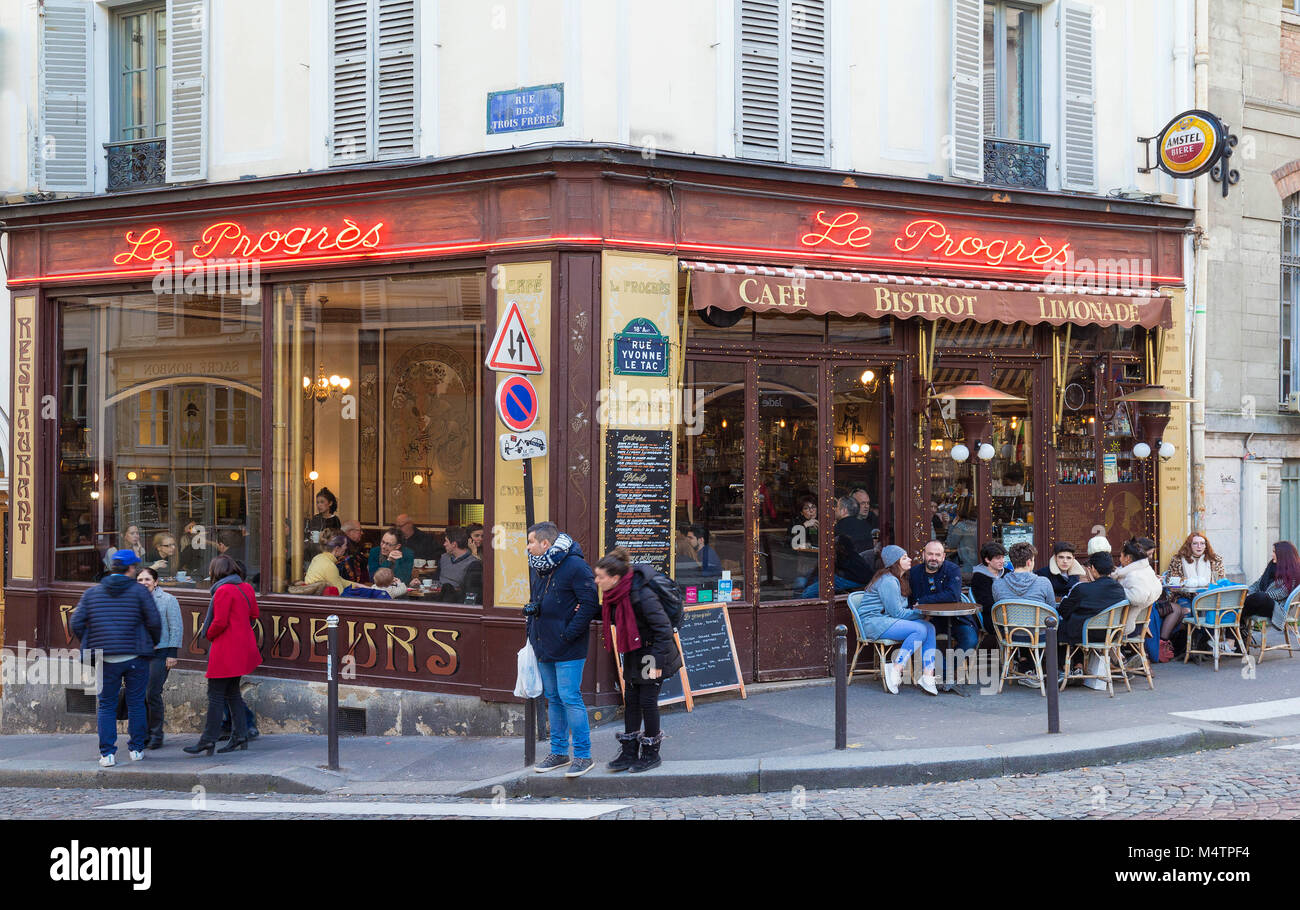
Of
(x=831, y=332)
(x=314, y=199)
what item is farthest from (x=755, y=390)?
(x=314, y=199)

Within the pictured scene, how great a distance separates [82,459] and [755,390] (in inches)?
283

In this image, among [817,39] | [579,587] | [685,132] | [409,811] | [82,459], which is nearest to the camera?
[409,811]

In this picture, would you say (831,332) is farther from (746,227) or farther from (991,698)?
(991,698)

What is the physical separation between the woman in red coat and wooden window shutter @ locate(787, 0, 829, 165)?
6.30m

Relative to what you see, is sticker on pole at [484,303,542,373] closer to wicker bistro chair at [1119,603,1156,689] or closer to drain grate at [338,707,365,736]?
drain grate at [338,707,365,736]

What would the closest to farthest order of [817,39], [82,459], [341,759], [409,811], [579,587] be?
[409,811] < [579,587] < [341,759] < [817,39] < [82,459]

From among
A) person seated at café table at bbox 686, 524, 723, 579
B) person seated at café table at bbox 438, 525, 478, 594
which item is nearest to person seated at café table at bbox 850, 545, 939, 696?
person seated at café table at bbox 686, 524, 723, 579

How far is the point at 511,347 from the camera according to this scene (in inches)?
355

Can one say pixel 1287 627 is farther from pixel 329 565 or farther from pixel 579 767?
pixel 329 565

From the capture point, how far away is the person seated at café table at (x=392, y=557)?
36.6 ft

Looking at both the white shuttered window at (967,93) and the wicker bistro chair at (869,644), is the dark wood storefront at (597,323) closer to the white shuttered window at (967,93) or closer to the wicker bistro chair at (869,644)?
the white shuttered window at (967,93)

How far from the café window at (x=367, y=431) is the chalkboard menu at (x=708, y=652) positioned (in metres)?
2.40

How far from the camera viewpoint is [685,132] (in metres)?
10.5

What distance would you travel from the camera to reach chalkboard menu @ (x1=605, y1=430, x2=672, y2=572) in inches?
396
